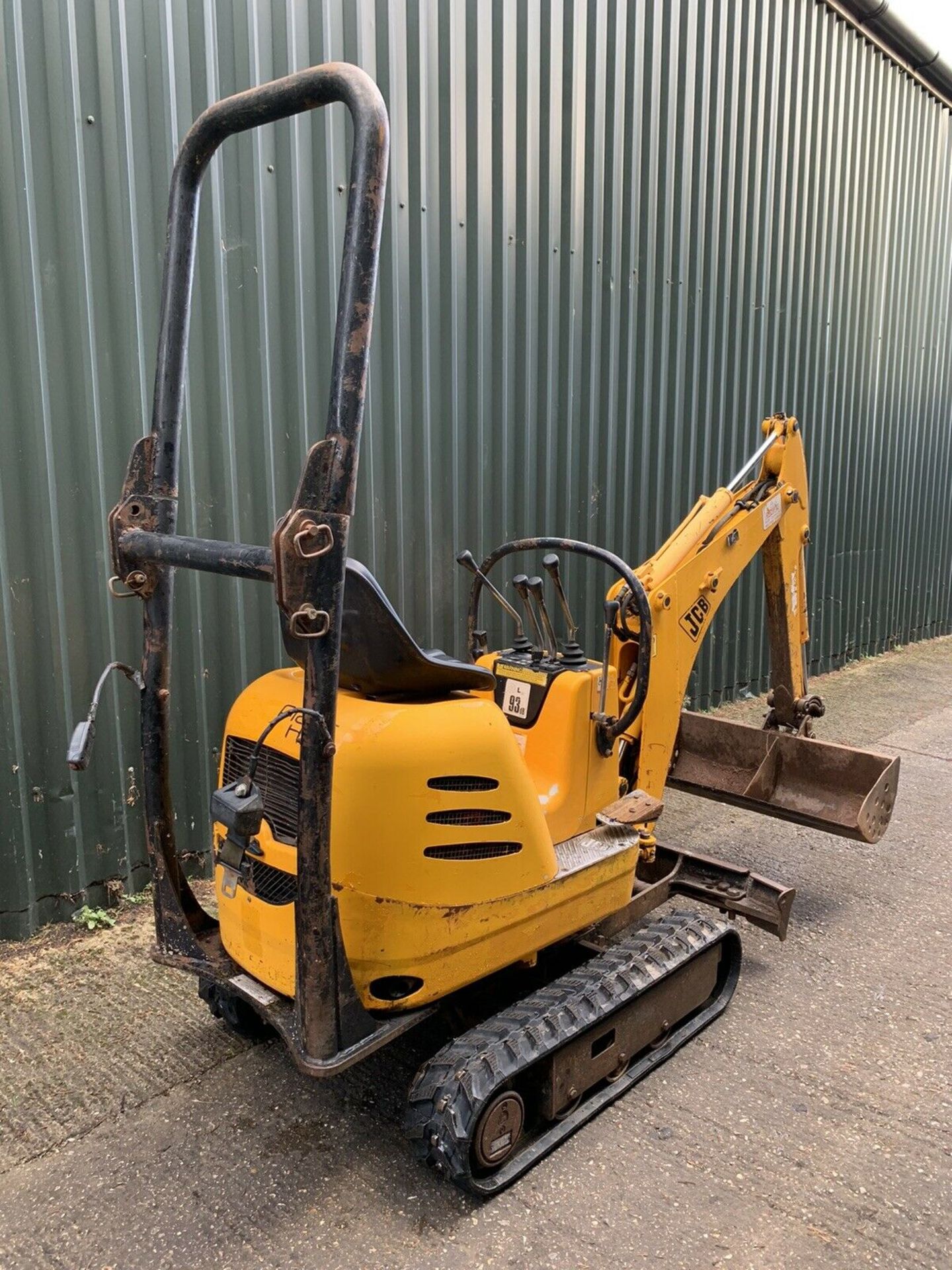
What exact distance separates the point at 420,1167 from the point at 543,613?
1.79m

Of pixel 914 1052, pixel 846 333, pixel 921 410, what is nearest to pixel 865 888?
pixel 914 1052

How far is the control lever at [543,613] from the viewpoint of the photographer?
3338 millimetres

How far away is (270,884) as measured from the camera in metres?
2.54

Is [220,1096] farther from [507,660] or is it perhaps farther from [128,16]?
[128,16]

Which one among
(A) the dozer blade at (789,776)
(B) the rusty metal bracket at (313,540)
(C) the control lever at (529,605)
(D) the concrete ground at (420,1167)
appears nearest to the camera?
(B) the rusty metal bracket at (313,540)

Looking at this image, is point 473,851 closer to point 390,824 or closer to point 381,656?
point 390,824

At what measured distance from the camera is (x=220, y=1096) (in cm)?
294

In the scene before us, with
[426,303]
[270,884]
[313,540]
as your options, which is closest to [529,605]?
[270,884]

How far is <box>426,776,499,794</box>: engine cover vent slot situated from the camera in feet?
8.16

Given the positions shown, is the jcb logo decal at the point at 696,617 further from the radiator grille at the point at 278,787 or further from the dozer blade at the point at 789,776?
the radiator grille at the point at 278,787

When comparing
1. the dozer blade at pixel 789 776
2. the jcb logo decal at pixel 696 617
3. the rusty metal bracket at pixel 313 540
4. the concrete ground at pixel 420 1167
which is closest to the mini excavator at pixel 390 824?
the rusty metal bracket at pixel 313 540

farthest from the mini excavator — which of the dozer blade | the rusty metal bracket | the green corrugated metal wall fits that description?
the green corrugated metal wall

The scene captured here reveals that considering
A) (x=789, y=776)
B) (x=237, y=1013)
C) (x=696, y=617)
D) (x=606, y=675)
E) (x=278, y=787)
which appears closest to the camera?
(x=278, y=787)

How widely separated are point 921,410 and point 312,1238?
10.6m
